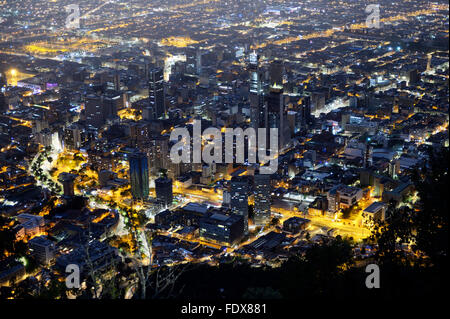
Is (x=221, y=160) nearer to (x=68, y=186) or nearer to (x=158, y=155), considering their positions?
(x=158, y=155)

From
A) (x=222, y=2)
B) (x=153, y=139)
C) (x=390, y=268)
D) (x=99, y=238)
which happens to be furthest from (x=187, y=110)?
(x=222, y=2)

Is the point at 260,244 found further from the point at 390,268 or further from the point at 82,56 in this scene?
the point at 82,56
